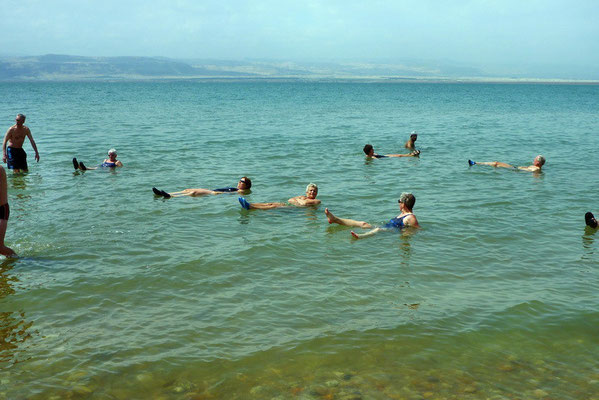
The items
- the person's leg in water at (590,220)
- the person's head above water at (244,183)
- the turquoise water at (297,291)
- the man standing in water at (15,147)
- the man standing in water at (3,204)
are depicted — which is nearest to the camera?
the turquoise water at (297,291)

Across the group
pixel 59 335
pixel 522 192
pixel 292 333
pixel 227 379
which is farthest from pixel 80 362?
pixel 522 192

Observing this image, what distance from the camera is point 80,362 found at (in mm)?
6492

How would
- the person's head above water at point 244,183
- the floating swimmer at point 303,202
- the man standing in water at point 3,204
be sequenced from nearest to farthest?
the man standing in water at point 3,204, the floating swimmer at point 303,202, the person's head above water at point 244,183

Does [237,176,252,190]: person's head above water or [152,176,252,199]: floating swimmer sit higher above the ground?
[237,176,252,190]: person's head above water

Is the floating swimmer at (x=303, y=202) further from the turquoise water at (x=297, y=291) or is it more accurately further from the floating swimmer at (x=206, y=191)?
the floating swimmer at (x=206, y=191)

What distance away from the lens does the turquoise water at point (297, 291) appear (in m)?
6.36

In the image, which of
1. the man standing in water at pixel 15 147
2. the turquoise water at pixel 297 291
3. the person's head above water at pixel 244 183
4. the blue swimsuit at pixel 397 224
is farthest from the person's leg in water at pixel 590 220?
the man standing in water at pixel 15 147

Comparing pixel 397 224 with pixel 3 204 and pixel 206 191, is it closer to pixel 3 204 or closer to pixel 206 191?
pixel 206 191

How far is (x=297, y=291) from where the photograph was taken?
886 centimetres

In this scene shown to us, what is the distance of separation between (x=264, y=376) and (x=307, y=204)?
8.45m

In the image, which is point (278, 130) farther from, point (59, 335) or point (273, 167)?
point (59, 335)

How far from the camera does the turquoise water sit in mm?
6355

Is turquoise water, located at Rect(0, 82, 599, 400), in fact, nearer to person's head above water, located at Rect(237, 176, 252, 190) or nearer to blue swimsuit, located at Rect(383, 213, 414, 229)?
blue swimsuit, located at Rect(383, 213, 414, 229)

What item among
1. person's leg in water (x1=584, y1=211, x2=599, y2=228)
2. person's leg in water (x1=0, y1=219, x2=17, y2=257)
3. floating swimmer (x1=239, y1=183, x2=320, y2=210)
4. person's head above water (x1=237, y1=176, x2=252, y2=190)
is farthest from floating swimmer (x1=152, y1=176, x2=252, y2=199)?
person's leg in water (x1=584, y1=211, x2=599, y2=228)
